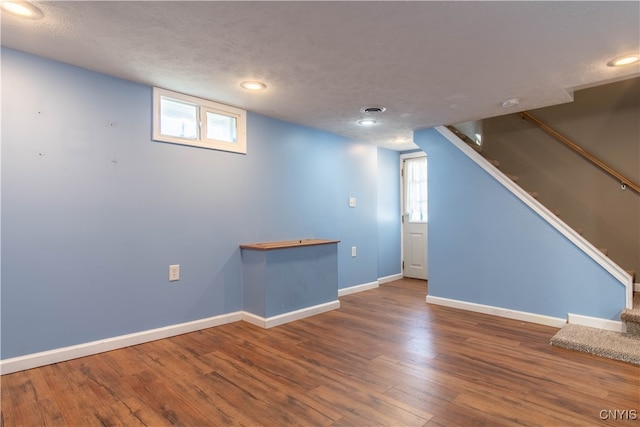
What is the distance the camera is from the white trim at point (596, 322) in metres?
2.85

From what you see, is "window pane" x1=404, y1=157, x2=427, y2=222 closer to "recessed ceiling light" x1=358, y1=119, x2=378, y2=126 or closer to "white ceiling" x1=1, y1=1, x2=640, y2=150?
"recessed ceiling light" x1=358, y1=119, x2=378, y2=126

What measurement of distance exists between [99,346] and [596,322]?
4179mm

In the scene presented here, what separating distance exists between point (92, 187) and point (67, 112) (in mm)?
565

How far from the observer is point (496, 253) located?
3602mm

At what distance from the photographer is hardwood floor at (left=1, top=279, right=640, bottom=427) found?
174cm

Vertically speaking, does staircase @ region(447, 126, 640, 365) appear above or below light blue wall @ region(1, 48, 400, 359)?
below

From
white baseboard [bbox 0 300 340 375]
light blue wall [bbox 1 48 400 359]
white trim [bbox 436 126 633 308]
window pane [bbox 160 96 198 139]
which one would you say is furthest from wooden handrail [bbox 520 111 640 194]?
window pane [bbox 160 96 198 139]

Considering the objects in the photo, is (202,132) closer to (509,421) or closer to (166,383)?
(166,383)

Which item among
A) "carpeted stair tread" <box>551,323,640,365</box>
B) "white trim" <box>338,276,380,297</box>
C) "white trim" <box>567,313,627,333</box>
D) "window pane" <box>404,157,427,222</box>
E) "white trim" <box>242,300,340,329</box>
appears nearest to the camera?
"carpeted stair tread" <box>551,323,640,365</box>

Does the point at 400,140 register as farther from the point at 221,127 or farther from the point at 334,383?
the point at 334,383

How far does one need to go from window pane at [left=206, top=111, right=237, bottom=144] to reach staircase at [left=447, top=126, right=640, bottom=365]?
3.44 metres

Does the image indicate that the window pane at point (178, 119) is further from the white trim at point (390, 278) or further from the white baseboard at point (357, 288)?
the white trim at point (390, 278)

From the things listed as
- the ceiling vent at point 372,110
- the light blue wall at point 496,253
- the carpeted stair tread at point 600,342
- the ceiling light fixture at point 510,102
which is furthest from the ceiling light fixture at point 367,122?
the carpeted stair tread at point 600,342

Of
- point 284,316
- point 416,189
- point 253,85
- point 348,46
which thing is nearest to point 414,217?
point 416,189
